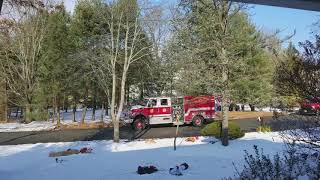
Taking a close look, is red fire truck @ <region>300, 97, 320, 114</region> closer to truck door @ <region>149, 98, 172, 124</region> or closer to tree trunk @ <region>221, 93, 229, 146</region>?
tree trunk @ <region>221, 93, 229, 146</region>

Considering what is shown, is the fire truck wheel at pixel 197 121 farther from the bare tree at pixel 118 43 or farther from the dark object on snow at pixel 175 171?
the dark object on snow at pixel 175 171

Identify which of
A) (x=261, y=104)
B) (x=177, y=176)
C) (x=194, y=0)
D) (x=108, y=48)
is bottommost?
(x=177, y=176)

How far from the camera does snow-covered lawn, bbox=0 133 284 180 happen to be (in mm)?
14234

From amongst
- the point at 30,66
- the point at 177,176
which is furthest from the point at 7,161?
the point at 30,66

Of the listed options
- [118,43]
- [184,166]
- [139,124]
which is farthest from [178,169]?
[139,124]

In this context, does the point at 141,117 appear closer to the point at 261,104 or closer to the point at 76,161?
the point at 261,104

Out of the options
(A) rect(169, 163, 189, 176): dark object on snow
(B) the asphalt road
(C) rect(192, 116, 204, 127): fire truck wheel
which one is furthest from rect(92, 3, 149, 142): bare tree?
(A) rect(169, 163, 189, 176): dark object on snow

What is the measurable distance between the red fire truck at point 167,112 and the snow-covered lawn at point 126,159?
20.3 feet

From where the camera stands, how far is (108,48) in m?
25.9

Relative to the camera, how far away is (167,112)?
2922 centimetres

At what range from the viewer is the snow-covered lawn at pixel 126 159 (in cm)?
1423

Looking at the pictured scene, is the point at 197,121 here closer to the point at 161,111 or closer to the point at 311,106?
the point at 161,111

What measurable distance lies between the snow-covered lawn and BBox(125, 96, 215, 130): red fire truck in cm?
619

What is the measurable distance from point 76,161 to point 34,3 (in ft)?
28.9
